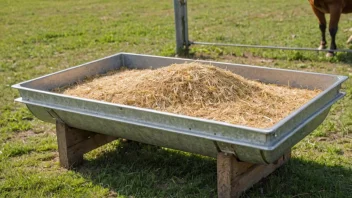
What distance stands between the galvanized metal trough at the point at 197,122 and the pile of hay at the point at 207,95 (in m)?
0.22

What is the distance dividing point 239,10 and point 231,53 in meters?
4.79

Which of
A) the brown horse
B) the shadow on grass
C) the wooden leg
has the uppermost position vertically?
the brown horse

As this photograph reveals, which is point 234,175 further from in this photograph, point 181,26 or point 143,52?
point 143,52

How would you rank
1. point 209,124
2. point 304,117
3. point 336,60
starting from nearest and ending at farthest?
point 209,124, point 304,117, point 336,60

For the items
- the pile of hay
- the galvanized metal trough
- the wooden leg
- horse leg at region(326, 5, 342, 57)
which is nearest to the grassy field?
the wooden leg

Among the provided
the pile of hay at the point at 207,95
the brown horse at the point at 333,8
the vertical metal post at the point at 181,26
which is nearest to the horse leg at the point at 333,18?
the brown horse at the point at 333,8

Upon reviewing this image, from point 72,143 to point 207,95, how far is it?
1212 millimetres


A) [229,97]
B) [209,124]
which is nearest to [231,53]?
[229,97]

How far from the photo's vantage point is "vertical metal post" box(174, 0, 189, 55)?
8148 millimetres

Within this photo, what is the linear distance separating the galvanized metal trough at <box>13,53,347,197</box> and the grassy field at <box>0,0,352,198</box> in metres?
0.40

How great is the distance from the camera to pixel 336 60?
7.59m

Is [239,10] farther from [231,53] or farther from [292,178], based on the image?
[292,178]

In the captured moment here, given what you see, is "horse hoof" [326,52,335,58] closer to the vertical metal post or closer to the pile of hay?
the vertical metal post

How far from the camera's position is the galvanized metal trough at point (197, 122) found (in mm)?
3285
